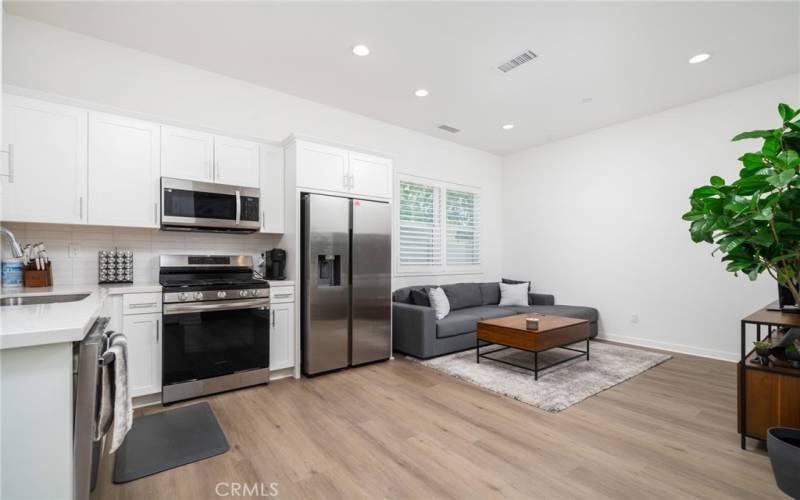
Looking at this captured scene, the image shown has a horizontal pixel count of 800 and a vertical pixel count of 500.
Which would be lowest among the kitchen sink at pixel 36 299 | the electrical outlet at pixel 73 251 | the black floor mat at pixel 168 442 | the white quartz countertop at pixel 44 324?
the black floor mat at pixel 168 442

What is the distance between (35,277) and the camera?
2.77m

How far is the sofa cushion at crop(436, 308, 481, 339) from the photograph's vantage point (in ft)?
14.2

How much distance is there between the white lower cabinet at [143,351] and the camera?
9.33ft

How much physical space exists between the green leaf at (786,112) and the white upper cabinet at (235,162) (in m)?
3.84

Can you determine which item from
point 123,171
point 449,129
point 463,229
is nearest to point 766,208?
point 449,129

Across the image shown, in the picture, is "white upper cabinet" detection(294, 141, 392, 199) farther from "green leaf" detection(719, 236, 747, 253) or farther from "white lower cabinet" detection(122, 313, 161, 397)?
"green leaf" detection(719, 236, 747, 253)

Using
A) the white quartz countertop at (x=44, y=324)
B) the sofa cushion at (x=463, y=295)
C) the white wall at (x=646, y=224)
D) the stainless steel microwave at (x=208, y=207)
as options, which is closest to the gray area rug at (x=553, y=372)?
the white wall at (x=646, y=224)

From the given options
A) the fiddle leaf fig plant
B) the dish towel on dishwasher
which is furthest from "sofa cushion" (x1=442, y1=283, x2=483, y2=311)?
the dish towel on dishwasher

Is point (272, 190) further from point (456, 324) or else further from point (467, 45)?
point (456, 324)

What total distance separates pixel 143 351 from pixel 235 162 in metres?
1.84

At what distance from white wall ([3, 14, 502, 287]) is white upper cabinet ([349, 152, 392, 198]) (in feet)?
2.36

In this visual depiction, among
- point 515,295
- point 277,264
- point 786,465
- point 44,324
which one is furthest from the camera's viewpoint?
point 515,295

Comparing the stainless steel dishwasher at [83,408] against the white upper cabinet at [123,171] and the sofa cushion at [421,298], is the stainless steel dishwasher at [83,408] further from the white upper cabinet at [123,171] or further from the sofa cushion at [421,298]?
the sofa cushion at [421,298]

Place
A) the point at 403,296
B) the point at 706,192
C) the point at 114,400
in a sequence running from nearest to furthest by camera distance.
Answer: the point at 114,400
the point at 706,192
the point at 403,296
